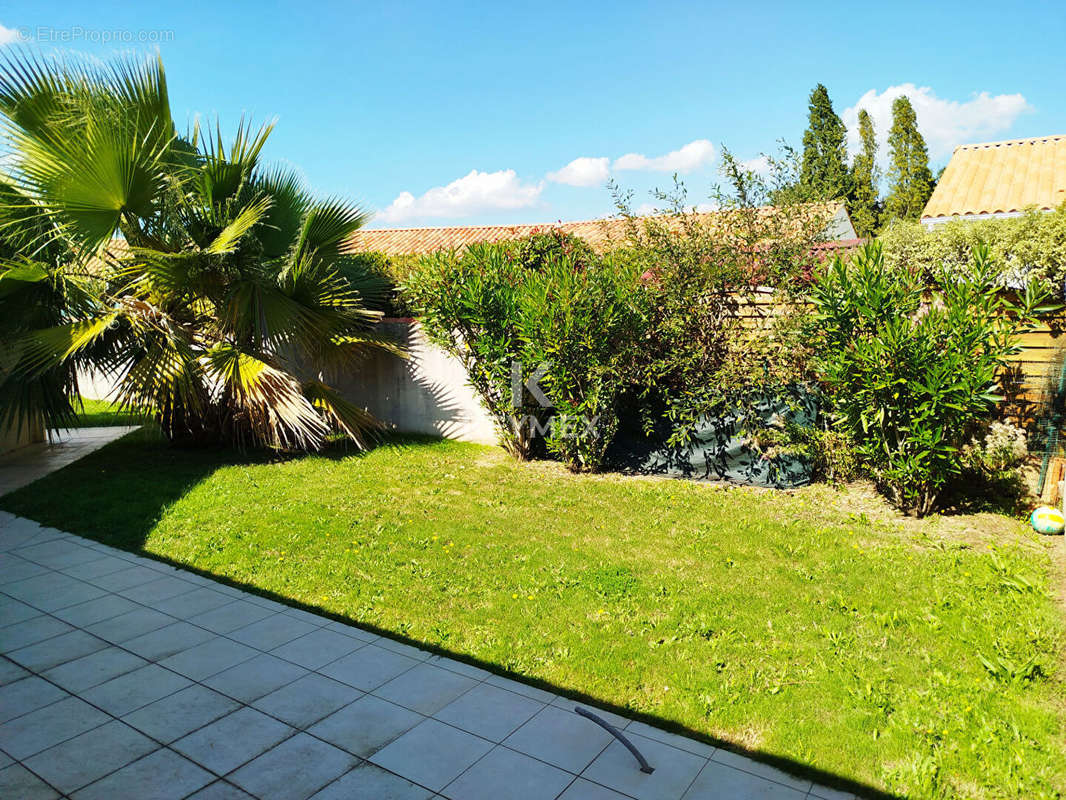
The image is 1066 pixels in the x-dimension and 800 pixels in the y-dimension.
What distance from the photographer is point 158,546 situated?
18.9ft

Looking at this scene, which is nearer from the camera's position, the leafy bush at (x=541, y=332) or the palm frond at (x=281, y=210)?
the leafy bush at (x=541, y=332)

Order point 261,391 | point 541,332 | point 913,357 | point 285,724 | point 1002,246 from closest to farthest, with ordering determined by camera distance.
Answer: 1. point 285,724
2. point 913,357
3. point 1002,246
4. point 541,332
5. point 261,391

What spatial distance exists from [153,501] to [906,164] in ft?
96.2

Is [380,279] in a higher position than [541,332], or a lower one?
higher

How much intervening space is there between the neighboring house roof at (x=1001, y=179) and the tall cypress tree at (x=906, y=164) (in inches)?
407

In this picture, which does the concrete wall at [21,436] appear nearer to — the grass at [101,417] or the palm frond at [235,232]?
the grass at [101,417]

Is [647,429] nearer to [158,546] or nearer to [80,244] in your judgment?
[158,546]

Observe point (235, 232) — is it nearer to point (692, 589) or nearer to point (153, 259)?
point (153, 259)

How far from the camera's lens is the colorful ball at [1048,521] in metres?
5.64

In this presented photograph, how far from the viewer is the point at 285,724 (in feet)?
10.2

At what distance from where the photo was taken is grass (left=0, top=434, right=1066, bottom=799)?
3133 millimetres

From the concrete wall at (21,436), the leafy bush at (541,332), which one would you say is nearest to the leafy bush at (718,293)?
the leafy bush at (541,332)

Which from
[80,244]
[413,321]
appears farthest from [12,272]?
[413,321]

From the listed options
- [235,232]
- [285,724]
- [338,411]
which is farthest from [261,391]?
[285,724]
